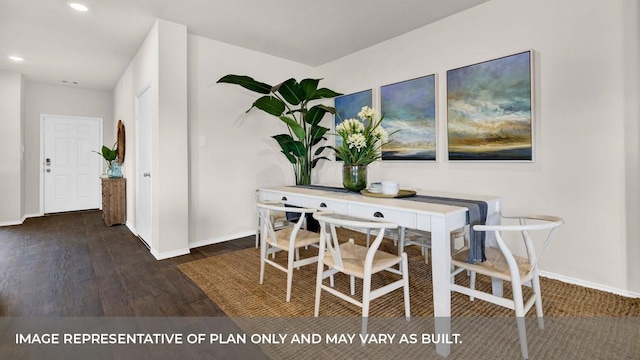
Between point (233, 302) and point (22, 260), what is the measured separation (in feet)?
→ 8.89

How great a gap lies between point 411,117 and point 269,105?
5.60ft

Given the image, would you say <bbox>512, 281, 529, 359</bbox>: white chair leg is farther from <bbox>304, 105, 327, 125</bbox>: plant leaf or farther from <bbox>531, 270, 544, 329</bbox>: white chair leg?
<bbox>304, 105, 327, 125</bbox>: plant leaf

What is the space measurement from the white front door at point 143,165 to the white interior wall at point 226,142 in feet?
1.71

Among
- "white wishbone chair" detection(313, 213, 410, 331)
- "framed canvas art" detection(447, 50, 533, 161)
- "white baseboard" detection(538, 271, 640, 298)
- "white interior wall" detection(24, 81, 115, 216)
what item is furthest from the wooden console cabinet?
"white baseboard" detection(538, 271, 640, 298)

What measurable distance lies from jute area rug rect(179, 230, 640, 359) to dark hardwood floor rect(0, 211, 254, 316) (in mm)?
274

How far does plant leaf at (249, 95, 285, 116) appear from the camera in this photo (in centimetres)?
352

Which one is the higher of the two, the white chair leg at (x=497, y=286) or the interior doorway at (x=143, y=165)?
the interior doorway at (x=143, y=165)

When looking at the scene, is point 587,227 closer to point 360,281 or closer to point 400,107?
point 360,281

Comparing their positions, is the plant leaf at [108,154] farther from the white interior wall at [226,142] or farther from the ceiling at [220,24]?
the white interior wall at [226,142]

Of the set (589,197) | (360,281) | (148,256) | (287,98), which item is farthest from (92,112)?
(589,197)

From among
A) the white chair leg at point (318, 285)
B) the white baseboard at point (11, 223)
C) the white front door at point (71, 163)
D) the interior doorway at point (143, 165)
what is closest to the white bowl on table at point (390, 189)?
the white chair leg at point (318, 285)

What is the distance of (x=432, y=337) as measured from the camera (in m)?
1.74

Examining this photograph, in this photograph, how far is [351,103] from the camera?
4.19m

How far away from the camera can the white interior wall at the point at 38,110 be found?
5484mm
